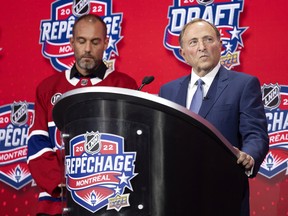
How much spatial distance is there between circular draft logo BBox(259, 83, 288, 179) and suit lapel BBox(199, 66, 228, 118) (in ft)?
3.84

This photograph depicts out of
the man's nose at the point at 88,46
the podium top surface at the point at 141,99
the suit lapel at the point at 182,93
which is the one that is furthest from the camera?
Answer: the man's nose at the point at 88,46

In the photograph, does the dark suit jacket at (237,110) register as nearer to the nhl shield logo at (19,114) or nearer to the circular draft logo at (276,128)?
the circular draft logo at (276,128)

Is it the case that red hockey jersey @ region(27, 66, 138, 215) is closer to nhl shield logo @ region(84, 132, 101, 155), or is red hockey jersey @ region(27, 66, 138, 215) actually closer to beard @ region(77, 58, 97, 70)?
beard @ region(77, 58, 97, 70)

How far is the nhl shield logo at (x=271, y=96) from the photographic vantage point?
3.50 metres

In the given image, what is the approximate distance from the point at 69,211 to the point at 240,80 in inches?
30.4

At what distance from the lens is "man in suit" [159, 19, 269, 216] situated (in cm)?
206

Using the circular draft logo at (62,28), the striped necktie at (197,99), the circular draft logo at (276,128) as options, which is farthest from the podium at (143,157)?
Answer: the circular draft logo at (62,28)

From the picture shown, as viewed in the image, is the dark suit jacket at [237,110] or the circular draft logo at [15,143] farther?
the circular draft logo at [15,143]

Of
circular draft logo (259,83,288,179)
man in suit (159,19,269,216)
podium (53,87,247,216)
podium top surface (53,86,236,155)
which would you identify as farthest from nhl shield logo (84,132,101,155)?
circular draft logo (259,83,288,179)

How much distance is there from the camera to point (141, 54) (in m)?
3.79

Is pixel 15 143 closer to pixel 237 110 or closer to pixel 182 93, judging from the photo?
pixel 182 93

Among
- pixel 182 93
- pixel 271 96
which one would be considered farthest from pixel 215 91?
pixel 271 96

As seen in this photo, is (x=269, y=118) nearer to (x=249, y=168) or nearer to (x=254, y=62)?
(x=254, y=62)

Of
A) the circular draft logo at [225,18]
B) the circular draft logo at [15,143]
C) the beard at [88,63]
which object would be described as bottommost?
the circular draft logo at [15,143]
